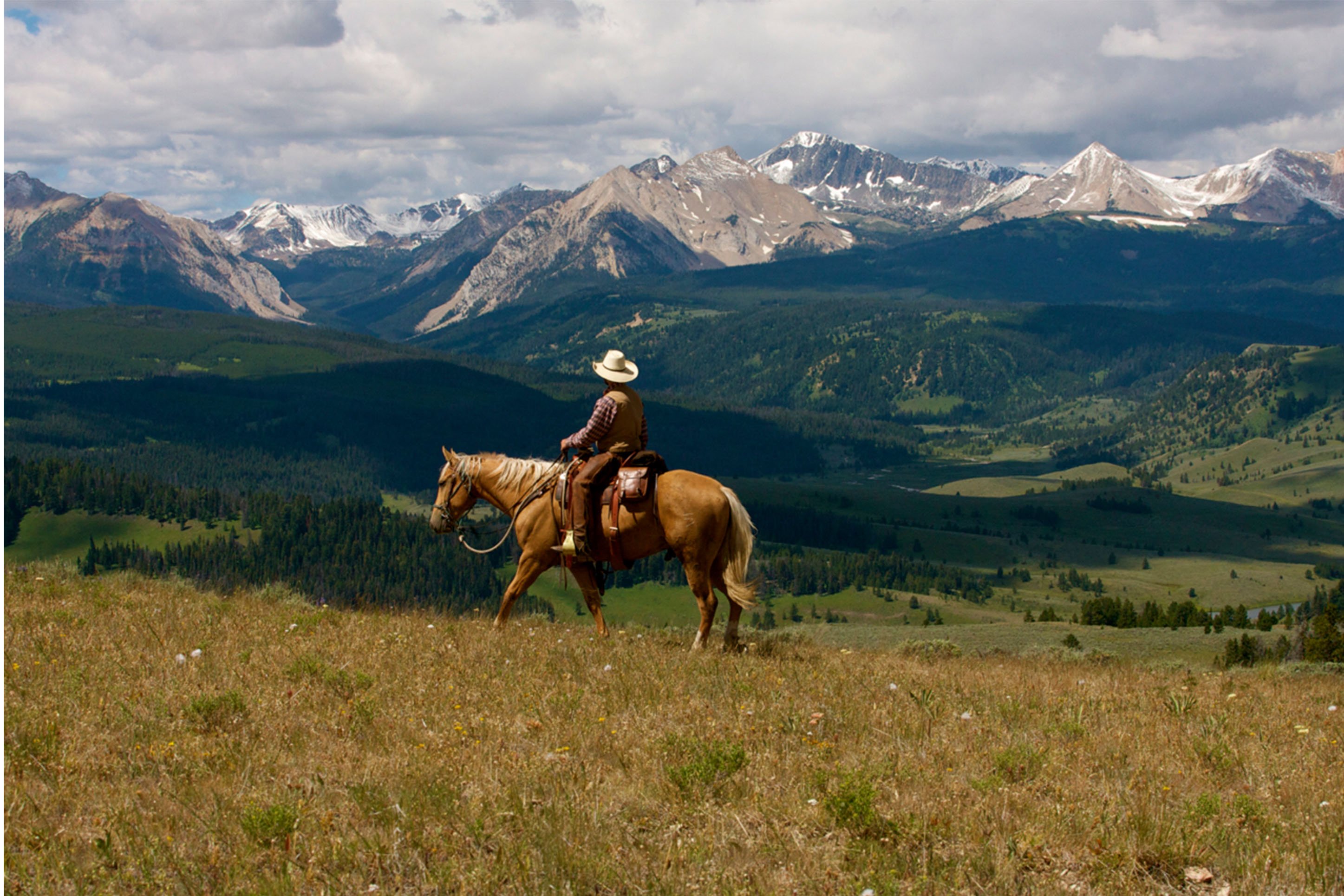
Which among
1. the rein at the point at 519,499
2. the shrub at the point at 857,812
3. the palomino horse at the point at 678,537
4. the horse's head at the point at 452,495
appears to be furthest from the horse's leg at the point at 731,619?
the shrub at the point at 857,812

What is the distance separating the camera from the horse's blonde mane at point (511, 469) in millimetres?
23547

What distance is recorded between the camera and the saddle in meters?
20.8

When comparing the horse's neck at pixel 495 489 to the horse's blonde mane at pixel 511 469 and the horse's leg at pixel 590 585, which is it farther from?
the horse's leg at pixel 590 585

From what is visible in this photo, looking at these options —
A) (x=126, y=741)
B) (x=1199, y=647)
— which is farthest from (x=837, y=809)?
(x=1199, y=647)

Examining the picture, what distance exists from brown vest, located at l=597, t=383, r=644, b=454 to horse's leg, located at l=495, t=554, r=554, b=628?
9.75 feet

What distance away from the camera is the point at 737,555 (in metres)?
21.0

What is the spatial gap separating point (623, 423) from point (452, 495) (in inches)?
222

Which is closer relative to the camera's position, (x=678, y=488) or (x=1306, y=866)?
(x=1306, y=866)

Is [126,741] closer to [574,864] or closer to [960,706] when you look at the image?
[574,864]

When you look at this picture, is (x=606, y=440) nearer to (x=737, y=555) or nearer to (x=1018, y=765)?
(x=737, y=555)

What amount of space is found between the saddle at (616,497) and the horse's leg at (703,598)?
171 centimetres

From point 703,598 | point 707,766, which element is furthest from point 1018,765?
point 703,598

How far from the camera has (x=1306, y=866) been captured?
9141mm

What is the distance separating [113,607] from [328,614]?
4.26m
